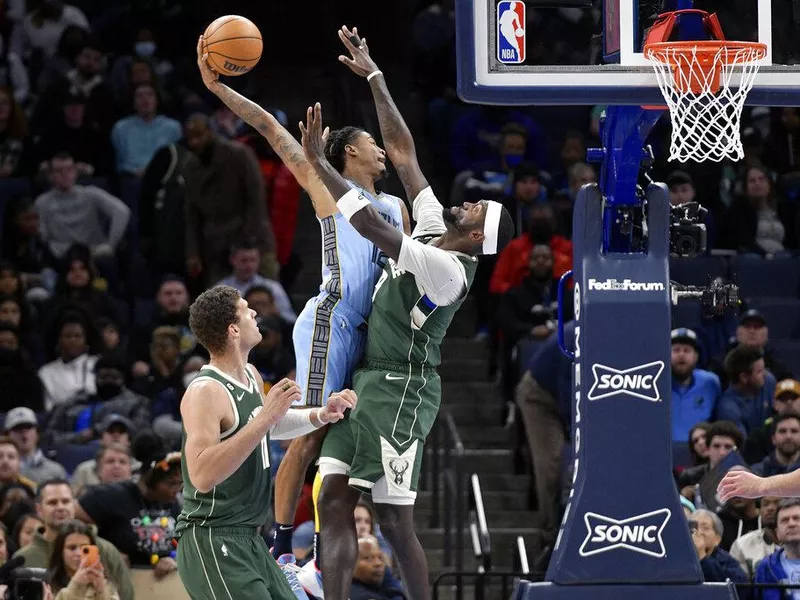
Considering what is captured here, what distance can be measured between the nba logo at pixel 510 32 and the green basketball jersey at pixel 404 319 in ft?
3.02

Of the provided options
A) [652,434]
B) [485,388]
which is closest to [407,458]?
[652,434]

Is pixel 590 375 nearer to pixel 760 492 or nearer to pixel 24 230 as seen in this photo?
pixel 760 492

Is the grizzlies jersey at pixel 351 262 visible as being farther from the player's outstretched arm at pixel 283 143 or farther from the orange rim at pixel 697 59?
the orange rim at pixel 697 59

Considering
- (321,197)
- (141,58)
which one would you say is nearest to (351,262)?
(321,197)

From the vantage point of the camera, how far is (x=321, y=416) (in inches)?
267

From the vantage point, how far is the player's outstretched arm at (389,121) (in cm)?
800

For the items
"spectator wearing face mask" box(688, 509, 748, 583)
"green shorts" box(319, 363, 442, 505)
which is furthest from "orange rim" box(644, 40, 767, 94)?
"spectator wearing face mask" box(688, 509, 748, 583)

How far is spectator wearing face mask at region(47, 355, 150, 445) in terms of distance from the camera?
1212 cm

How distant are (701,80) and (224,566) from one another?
120 inches

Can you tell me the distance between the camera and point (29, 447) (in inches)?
460

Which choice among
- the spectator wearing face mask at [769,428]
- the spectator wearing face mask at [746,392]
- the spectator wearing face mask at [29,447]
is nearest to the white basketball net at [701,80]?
the spectator wearing face mask at [769,428]

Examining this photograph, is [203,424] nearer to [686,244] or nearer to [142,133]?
[686,244]

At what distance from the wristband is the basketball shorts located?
0.61m

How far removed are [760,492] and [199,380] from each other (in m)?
2.46
